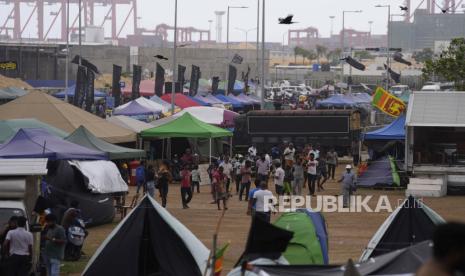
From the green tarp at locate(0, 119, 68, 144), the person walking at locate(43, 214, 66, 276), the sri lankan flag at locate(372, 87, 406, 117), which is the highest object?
the sri lankan flag at locate(372, 87, 406, 117)

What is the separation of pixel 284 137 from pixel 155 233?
85.2 feet

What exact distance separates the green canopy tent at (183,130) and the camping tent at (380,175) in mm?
4507

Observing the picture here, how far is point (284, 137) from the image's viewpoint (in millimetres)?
38406

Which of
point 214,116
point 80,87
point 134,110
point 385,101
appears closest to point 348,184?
point 385,101

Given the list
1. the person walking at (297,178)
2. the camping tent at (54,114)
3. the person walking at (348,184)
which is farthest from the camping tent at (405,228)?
the camping tent at (54,114)

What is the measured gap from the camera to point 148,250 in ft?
41.4

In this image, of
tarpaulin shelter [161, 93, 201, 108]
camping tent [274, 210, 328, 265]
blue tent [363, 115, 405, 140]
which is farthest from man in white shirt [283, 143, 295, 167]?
tarpaulin shelter [161, 93, 201, 108]

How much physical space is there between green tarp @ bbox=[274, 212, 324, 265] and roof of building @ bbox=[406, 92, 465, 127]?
14.7m

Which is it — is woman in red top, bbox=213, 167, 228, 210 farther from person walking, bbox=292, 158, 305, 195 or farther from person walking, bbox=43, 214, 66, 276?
person walking, bbox=43, 214, 66, 276

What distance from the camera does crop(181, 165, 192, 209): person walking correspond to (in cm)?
2452

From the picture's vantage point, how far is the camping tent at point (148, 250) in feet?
40.7

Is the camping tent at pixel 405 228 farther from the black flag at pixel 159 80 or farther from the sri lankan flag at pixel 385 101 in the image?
the black flag at pixel 159 80

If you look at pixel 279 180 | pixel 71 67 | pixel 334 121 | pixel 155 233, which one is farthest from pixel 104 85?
pixel 155 233

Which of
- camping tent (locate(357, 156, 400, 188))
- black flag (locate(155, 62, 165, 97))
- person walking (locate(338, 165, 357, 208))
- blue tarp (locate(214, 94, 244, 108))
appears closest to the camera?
person walking (locate(338, 165, 357, 208))
